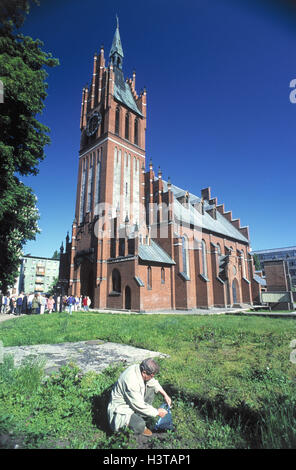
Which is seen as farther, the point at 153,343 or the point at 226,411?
the point at 153,343

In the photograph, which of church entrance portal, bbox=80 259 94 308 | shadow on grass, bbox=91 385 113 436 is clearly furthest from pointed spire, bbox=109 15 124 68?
shadow on grass, bbox=91 385 113 436

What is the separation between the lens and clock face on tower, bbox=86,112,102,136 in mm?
31200

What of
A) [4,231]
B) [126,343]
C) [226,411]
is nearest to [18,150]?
[4,231]

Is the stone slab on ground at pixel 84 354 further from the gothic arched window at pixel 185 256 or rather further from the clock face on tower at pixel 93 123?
the clock face on tower at pixel 93 123

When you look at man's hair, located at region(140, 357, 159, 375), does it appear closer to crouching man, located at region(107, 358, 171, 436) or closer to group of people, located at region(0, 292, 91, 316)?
crouching man, located at region(107, 358, 171, 436)

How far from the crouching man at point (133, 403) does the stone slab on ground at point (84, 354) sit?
2713mm

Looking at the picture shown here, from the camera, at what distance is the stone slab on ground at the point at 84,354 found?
6434 mm

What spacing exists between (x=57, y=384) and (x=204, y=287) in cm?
2420

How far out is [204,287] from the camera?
1075 inches

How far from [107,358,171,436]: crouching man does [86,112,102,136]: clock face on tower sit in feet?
106

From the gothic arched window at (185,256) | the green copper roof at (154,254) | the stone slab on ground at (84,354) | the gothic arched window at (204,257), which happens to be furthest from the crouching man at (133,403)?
the gothic arched window at (204,257)

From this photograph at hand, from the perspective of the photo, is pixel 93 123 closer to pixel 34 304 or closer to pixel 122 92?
pixel 122 92

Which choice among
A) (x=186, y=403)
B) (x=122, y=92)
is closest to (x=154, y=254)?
(x=186, y=403)
